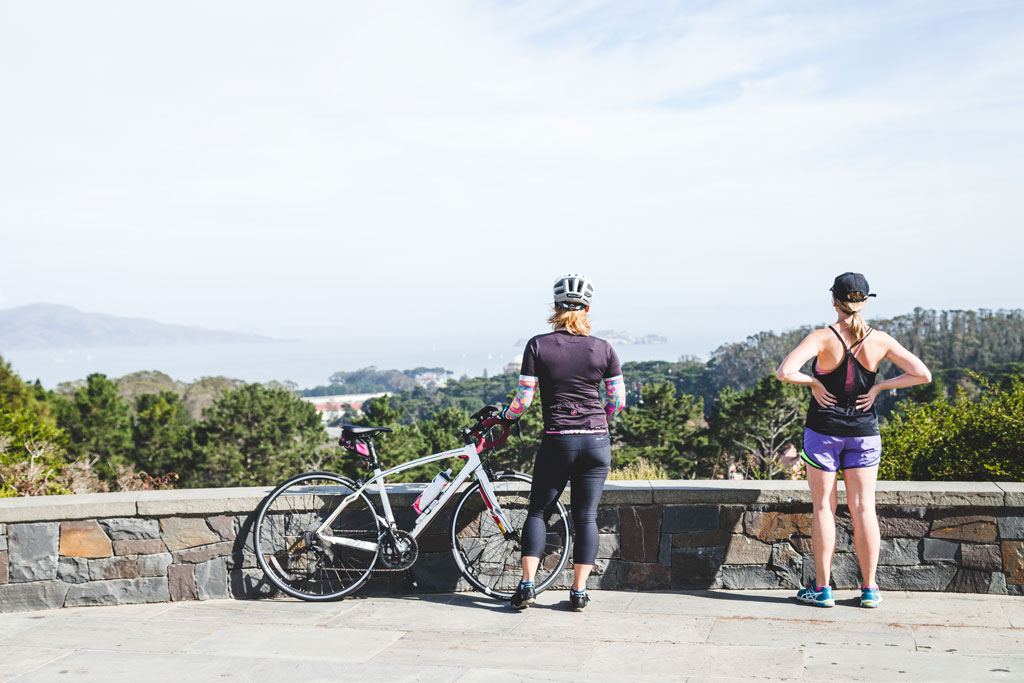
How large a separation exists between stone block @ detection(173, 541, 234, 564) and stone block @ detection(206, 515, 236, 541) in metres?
0.04

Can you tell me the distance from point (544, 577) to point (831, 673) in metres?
1.87

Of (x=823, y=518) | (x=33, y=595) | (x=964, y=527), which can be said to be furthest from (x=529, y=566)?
(x=33, y=595)

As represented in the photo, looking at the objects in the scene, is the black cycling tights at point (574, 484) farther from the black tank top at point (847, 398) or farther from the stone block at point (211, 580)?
the stone block at point (211, 580)

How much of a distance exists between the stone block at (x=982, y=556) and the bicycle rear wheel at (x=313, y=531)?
3.19 metres

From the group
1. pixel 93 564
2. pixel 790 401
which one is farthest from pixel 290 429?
pixel 93 564

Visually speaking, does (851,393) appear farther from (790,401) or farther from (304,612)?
(790,401)

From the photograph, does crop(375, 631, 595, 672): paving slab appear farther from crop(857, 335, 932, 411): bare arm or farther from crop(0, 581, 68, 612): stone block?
crop(0, 581, 68, 612): stone block

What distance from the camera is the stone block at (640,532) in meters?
5.07

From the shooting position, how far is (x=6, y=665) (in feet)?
12.8

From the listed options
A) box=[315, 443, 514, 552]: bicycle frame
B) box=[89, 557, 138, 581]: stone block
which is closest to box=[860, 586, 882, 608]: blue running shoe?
box=[315, 443, 514, 552]: bicycle frame

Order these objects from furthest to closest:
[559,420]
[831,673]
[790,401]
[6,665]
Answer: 1. [790,401]
2. [559,420]
3. [6,665]
4. [831,673]

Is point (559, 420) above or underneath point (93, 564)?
above

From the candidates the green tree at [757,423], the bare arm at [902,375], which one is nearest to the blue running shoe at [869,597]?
the bare arm at [902,375]

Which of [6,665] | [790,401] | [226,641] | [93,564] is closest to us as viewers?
[6,665]
